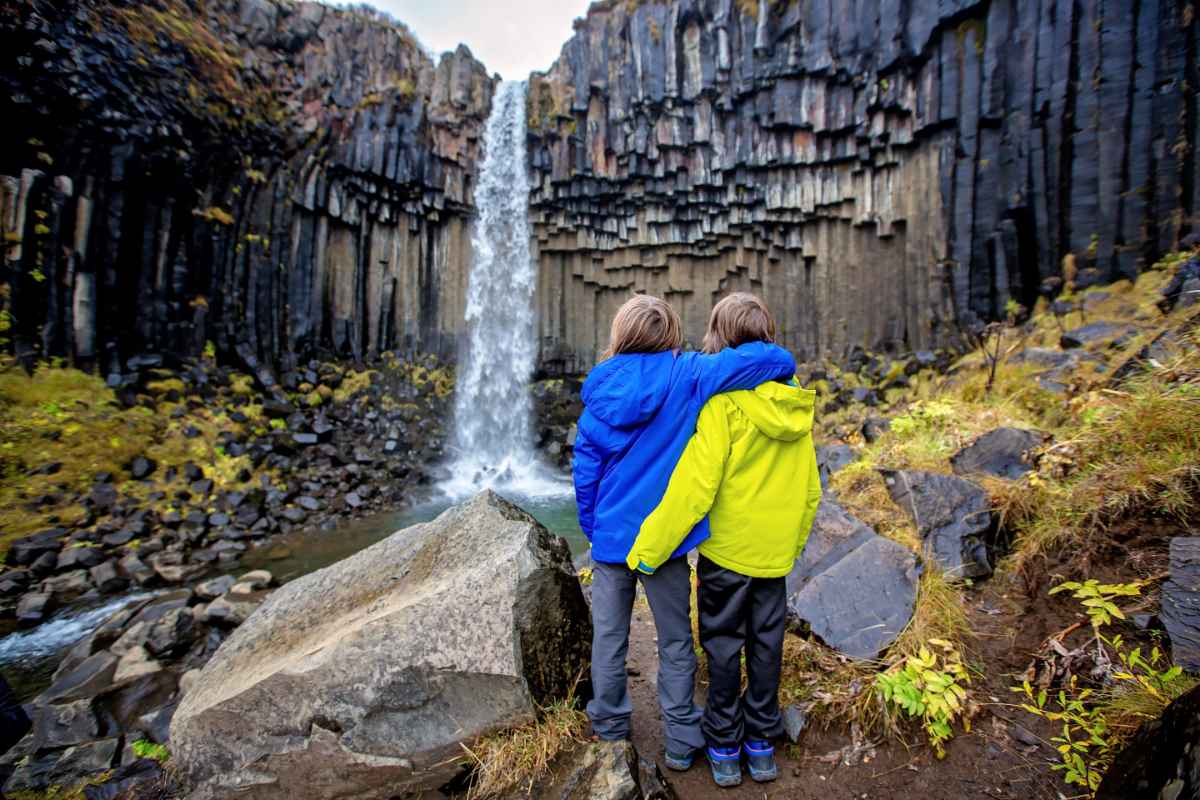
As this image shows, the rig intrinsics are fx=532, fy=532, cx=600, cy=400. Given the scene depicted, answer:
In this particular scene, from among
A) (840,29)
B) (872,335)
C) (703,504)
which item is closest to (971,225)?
(872,335)

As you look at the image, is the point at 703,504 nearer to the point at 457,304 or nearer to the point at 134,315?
the point at 134,315

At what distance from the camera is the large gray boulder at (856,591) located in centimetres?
309

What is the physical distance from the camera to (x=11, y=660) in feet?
20.0

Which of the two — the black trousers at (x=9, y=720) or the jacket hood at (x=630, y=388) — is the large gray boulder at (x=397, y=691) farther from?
the jacket hood at (x=630, y=388)

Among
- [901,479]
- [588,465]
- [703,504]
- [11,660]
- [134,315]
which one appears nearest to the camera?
[703,504]

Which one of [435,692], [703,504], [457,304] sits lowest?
[435,692]

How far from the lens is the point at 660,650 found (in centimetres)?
245

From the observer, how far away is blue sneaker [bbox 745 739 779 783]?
2.42 m

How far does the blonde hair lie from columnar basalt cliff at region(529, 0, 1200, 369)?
1115 centimetres

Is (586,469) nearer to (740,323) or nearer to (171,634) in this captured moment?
(740,323)

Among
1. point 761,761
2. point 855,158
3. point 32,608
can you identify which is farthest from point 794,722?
point 855,158

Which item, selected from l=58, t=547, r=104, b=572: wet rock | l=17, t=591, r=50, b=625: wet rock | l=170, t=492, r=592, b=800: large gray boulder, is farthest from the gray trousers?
l=58, t=547, r=104, b=572: wet rock

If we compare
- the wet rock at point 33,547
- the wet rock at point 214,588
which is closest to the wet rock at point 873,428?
the wet rock at point 214,588

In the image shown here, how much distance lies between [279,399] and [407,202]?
7.74 m
